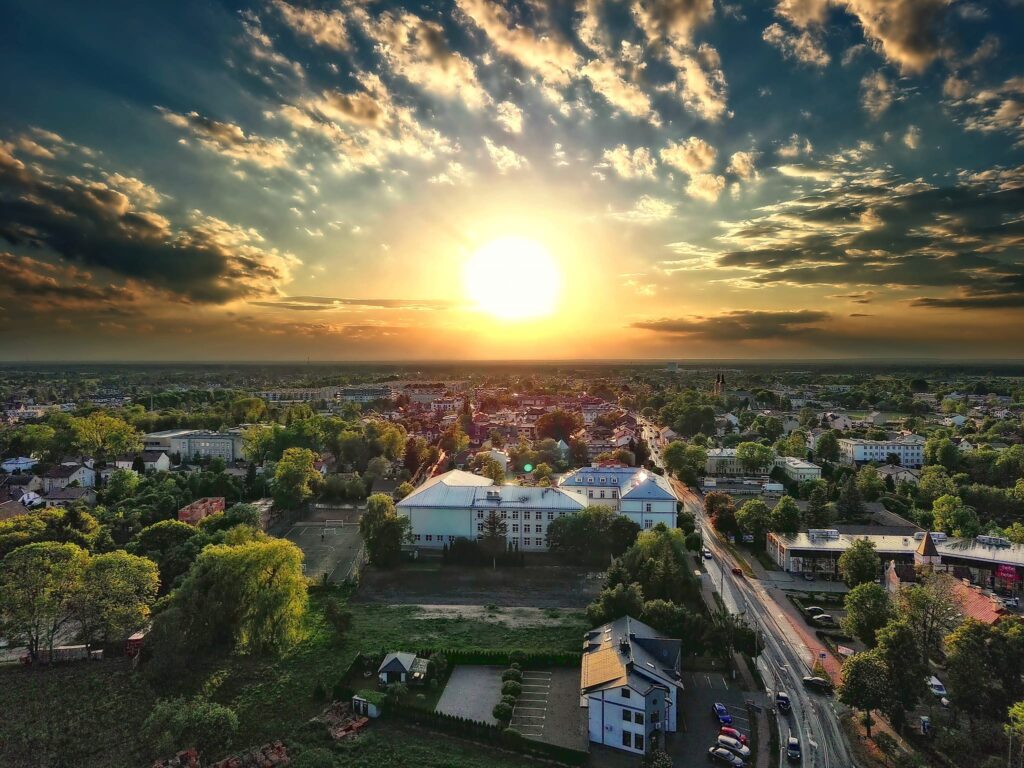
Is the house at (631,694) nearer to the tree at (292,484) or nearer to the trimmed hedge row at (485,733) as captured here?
the trimmed hedge row at (485,733)

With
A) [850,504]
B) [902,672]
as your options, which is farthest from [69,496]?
[850,504]

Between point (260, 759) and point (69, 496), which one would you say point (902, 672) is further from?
point (69, 496)

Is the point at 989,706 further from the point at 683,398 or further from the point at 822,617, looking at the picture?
the point at 683,398

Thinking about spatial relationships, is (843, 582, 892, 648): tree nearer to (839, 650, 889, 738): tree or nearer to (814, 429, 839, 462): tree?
(839, 650, 889, 738): tree

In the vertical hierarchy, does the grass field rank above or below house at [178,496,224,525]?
below

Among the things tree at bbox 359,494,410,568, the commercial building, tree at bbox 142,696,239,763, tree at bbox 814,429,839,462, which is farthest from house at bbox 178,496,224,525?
tree at bbox 814,429,839,462

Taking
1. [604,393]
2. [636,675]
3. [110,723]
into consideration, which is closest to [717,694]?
[636,675]
